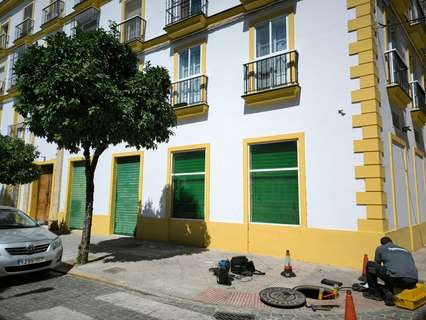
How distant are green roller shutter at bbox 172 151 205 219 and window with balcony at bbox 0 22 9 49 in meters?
18.4

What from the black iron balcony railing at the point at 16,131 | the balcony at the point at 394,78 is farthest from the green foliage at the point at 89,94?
the black iron balcony railing at the point at 16,131

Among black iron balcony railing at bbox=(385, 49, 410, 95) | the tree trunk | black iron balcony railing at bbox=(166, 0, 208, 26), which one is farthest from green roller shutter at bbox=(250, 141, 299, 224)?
black iron balcony railing at bbox=(166, 0, 208, 26)

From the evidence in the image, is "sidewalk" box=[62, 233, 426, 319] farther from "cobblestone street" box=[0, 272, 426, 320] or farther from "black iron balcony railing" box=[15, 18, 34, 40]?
"black iron balcony railing" box=[15, 18, 34, 40]

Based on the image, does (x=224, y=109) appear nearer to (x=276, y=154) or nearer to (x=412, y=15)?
(x=276, y=154)

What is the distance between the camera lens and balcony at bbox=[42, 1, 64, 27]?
700 inches

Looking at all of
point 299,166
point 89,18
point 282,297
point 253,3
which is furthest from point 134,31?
point 282,297

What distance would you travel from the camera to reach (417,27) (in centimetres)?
1247

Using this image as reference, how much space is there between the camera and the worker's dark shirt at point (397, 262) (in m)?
5.35

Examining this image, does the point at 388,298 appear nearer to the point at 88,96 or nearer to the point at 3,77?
the point at 88,96

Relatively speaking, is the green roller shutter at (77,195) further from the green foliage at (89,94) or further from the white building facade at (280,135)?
the green foliage at (89,94)

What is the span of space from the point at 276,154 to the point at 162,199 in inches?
191

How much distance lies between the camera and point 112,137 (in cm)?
802

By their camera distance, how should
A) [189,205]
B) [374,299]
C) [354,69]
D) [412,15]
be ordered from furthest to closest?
1. [412,15]
2. [189,205]
3. [354,69]
4. [374,299]

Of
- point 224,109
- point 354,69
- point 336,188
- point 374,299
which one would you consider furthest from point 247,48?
point 374,299
